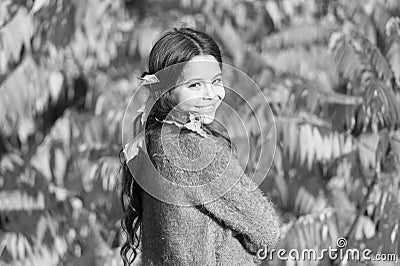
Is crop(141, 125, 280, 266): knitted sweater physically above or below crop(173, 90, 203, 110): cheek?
below

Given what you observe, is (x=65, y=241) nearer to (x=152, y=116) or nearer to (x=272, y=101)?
(x=272, y=101)

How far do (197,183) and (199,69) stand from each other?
0.59 feet

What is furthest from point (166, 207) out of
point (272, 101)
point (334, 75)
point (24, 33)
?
point (334, 75)

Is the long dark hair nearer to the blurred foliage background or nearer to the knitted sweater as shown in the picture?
the knitted sweater

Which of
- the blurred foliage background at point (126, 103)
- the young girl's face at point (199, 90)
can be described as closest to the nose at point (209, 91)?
the young girl's face at point (199, 90)

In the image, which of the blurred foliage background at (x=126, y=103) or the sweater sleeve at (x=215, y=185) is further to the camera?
the blurred foliage background at (x=126, y=103)

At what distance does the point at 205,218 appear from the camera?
3.88 feet

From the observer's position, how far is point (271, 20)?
9.52 ft

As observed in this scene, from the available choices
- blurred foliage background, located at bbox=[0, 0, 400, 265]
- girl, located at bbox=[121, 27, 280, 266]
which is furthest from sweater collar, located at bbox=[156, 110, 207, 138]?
blurred foliage background, located at bbox=[0, 0, 400, 265]

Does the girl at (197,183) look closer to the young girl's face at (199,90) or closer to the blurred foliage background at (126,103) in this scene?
the young girl's face at (199,90)

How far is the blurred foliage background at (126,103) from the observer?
245 centimetres

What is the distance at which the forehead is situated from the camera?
3.97 feet

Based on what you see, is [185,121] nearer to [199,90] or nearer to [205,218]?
[199,90]

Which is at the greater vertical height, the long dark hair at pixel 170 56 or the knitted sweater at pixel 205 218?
the long dark hair at pixel 170 56
